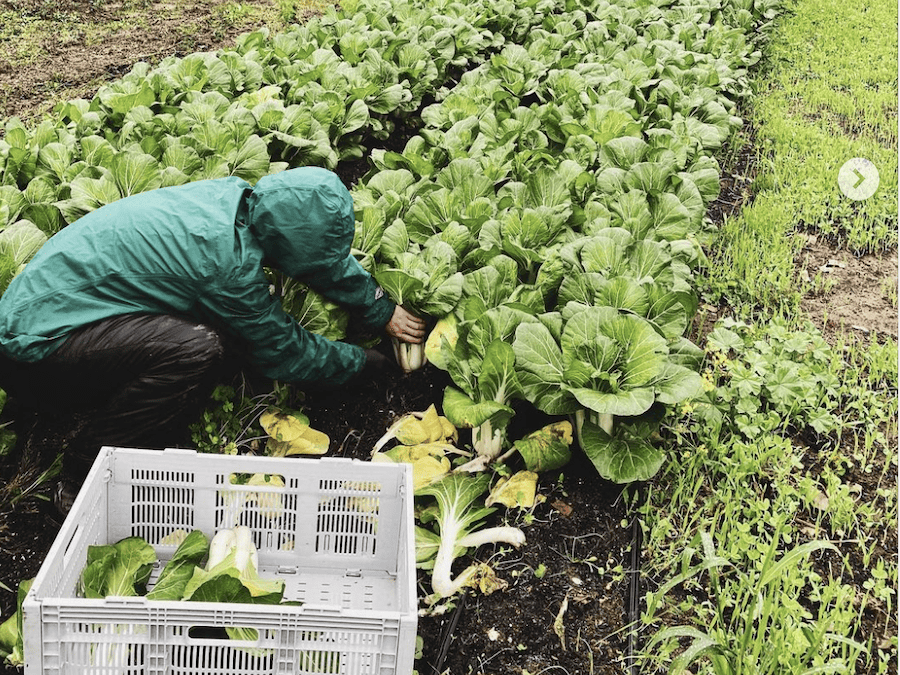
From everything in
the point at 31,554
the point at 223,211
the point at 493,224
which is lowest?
the point at 31,554

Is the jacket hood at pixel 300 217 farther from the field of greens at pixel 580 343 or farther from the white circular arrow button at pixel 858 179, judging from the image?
the white circular arrow button at pixel 858 179

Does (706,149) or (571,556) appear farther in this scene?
(706,149)

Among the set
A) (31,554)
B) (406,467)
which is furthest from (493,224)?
(31,554)

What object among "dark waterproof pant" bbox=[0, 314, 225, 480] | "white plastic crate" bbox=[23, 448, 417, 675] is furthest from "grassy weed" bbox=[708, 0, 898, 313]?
"dark waterproof pant" bbox=[0, 314, 225, 480]

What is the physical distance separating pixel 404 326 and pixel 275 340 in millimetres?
738

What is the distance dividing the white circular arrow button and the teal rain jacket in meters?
4.53

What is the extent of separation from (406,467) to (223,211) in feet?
3.75

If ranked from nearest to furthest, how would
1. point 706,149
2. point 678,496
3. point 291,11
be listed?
point 678,496 → point 706,149 → point 291,11

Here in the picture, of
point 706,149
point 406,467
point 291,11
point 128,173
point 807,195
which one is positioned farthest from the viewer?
point 291,11

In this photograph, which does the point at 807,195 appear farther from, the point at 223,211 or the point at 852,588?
the point at 223,211

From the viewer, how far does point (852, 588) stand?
2949 millimetres

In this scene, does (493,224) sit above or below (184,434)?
above

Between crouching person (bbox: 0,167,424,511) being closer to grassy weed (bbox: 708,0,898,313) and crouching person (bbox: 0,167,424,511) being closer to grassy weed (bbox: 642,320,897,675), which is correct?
grassy weed (bbox: 642,320,897,675)

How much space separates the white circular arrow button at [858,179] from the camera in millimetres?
6129
